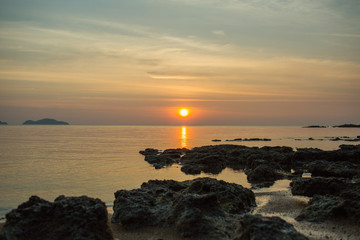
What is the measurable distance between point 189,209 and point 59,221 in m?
4.39

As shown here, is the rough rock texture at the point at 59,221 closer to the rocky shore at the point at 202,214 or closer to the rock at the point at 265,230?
the rocky shore at the point at 202,214

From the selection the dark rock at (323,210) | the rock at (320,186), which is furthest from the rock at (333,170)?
the dark rock at (323,210)

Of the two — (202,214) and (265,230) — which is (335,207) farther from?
(202,214)

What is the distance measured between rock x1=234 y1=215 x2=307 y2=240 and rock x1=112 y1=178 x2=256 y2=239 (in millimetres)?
1595

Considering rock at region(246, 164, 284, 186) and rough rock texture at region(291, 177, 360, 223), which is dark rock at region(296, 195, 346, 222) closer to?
rough rock texture at region(291, 177, 360, 223)

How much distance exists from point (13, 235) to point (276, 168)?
22.5 meters

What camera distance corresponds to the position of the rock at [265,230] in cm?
814

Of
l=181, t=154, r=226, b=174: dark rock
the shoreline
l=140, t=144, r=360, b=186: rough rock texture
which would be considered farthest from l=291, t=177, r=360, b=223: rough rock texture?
l=181, t=154, r=226, b=174: dark rock

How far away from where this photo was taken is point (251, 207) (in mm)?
14281

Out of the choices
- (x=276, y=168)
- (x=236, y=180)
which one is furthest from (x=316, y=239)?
(x=276, y=168)

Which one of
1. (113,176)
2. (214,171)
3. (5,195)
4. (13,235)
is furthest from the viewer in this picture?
(214,171)

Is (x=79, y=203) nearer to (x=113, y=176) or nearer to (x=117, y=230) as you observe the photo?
(x=117, y=230)

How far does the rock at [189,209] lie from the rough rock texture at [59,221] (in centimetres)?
220

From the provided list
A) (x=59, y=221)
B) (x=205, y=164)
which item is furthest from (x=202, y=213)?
(x=205, y=164)
